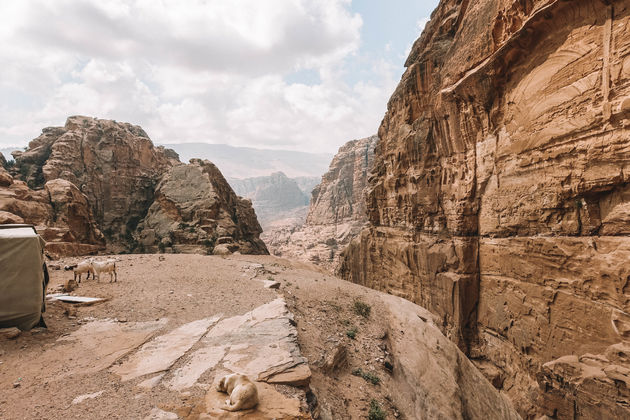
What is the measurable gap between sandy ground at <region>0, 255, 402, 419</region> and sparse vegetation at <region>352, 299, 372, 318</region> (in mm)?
205

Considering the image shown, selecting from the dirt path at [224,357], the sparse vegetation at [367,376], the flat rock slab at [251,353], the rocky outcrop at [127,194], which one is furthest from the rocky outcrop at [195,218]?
the sparse vegetation at [367,376]

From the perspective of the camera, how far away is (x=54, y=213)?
25641 millimetres

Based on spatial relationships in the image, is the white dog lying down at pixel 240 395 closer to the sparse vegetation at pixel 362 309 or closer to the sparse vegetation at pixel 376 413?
the sparse vegetation at pixel 376 413

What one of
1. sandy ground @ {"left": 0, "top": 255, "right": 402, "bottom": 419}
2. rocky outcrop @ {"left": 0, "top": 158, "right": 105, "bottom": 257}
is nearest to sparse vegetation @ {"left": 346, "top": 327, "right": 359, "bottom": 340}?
sandy ground @ {"left": 0, "top": 255, "right": 402, "bottom": 419}

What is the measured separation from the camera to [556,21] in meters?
11.0

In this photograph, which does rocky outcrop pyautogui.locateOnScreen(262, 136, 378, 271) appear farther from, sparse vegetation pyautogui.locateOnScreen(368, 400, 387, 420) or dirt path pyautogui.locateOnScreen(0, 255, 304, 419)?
sparse vegetation pyautogui.locateOnScreen(368, 400, 387, 420)

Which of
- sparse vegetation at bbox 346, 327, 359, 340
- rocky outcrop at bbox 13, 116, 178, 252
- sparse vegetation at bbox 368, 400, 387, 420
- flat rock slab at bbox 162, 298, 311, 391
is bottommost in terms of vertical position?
sparse vegetation at bbox 368, 400, 387, 420

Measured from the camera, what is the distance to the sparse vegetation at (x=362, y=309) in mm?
10479

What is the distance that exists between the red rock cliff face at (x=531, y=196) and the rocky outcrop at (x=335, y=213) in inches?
1880

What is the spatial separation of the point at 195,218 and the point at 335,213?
59.9 m

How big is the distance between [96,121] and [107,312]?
4894 centimetres

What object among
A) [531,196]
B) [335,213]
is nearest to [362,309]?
[531,196]

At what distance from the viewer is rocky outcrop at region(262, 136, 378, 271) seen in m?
72.2

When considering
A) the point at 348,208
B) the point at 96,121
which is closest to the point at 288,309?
the point at 96,121
